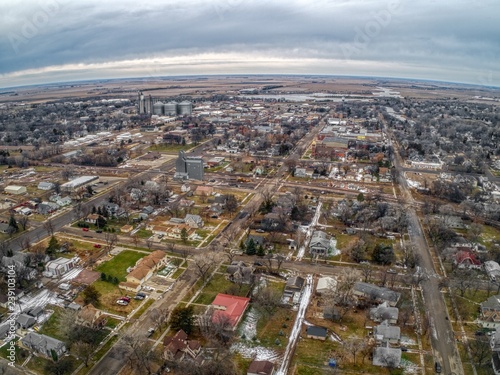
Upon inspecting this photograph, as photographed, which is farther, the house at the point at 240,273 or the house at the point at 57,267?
the house at the point at 57,267

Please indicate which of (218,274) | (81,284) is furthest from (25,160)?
(218,274)

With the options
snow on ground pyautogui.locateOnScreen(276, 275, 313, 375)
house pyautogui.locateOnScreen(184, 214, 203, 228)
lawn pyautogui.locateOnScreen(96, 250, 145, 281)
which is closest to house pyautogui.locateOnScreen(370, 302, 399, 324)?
snow on ground pyautogui.locateOnScreen(276, 275, 313, 375)

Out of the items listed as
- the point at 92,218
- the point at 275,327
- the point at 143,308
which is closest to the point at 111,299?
the point at 143,308

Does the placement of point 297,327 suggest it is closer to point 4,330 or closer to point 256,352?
point 256,352

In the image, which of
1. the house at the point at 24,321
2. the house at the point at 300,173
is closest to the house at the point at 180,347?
the house at the point at 24,321

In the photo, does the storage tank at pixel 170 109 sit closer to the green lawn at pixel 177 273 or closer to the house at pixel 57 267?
the house at pixel 57 267

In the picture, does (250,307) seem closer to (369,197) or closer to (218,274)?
(218,274)
